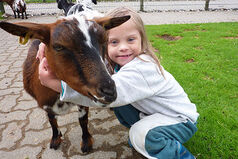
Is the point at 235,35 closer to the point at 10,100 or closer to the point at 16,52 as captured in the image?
the point at 10,100

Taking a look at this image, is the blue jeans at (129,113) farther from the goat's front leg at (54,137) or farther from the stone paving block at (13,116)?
the stone paving block at (13,116)

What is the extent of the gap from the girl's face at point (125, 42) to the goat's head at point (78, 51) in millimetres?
501

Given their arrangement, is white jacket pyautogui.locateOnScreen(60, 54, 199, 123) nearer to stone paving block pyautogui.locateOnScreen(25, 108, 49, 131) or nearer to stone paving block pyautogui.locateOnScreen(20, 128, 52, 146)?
stone paving block pyautogui.locateOnScreen(20, 128, 52, 146)

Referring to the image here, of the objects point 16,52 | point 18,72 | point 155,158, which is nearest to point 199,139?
point 155,158

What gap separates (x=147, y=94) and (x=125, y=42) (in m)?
0.61

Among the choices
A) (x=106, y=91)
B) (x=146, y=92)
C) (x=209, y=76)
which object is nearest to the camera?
(x=106, y=91)

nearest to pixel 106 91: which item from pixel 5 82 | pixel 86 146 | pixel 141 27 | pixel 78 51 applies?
pixel 78 51

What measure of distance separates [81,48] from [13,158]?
202 centimetres

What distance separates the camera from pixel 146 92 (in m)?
1.71

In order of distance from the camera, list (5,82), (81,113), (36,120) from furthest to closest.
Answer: (5,82), (36,120), (81,113)

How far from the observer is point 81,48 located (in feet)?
4.27

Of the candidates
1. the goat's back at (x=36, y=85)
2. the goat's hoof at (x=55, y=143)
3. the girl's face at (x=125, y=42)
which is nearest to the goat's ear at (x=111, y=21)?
the girl's face at (x=125, y=42)

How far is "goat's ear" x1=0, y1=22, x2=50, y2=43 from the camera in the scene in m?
1.25

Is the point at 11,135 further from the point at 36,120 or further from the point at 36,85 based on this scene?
the point at 36,85
